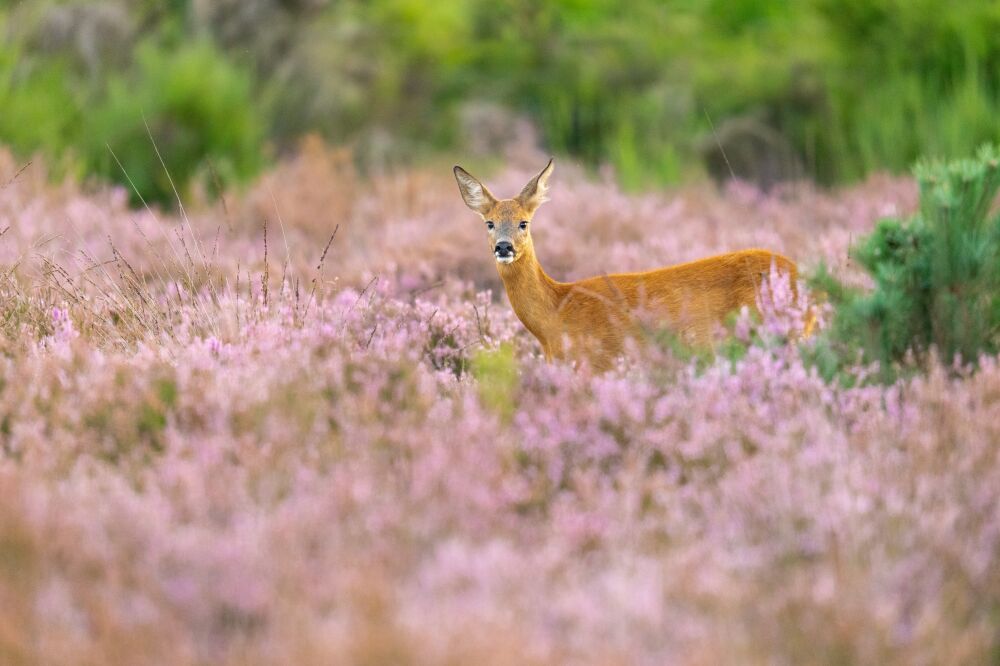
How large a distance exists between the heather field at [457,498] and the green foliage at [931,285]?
181 millimetres

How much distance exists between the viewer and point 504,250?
5.56 metres

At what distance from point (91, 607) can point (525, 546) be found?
1.06 metres

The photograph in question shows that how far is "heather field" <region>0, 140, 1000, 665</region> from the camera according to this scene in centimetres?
281

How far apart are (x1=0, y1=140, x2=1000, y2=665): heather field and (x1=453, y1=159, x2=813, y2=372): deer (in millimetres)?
417

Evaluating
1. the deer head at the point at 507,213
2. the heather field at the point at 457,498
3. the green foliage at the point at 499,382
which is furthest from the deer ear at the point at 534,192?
the green foliage at the point at 499,382

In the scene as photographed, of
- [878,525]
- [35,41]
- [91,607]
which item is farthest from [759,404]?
[35,41]

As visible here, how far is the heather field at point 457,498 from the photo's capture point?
281 centimetres

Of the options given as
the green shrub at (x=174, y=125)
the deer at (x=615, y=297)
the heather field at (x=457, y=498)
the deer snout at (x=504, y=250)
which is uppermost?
the green shrub at (x=174, y=125)

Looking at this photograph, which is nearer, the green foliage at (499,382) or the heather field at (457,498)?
the heather field at (457,498)

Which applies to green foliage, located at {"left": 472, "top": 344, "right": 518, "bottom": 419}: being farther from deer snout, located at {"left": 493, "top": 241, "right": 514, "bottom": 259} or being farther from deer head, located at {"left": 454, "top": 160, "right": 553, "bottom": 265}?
deer head, located at {"left": 454, "top": 160, "right": 553, "bottom": 265}

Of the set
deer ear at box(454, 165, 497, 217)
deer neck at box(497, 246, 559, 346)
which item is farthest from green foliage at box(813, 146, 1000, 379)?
deer ear at box(454, 165, 497, 217)

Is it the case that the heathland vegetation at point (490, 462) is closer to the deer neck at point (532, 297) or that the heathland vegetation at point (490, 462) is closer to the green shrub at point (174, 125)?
the deer neck at point (532, 297)

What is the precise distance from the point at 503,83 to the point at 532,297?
1073 centimetres

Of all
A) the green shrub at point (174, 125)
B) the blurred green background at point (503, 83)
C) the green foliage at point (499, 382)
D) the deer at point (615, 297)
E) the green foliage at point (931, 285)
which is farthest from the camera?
the green shrub at point (174, 125)
